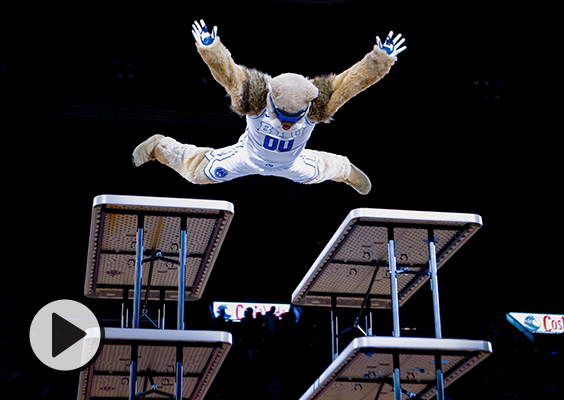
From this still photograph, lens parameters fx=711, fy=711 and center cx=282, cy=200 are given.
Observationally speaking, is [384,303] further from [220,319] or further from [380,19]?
[220,319]

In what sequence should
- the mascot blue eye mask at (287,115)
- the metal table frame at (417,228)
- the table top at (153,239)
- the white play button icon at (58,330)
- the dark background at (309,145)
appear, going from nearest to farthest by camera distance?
the table top at (153,239) < the metal table frame at (417,228) < the mascot blue eye mask at (287,115) < the dark background at (309,145) < the white play button icon at (58,330)

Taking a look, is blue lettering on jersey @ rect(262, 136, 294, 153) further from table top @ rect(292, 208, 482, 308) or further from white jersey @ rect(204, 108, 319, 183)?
table top @ rect(292, 208, 482, 308)

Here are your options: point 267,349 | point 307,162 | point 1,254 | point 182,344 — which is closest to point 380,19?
point 307,162

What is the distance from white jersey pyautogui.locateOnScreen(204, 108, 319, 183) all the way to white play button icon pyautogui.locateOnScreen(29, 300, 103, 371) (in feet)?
9.12

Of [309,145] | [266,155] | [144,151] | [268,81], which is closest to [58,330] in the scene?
[309,145]

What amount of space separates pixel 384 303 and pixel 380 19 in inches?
127

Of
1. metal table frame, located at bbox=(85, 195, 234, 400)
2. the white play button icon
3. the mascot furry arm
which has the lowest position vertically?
metal table frame, located at bbox=(85, 195, 234, 400)

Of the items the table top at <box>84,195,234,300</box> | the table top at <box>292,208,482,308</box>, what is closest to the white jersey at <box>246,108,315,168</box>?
the table top at <box>292,208,482,308</box>

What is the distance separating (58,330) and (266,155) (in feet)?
16.1

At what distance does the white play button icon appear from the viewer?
302 inches

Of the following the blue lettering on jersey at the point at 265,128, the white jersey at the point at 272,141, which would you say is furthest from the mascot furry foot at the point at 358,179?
the blue lettering on jersey at the point at 265,128

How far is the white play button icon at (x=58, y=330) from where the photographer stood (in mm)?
7671

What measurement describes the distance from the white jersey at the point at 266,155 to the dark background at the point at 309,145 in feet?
7.85

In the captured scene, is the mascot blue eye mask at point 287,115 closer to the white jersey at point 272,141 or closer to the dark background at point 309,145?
the white jersey at point 272,141
